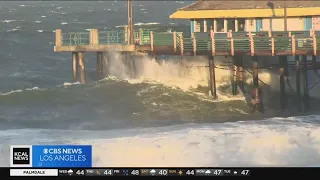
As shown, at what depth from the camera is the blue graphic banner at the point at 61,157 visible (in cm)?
1995

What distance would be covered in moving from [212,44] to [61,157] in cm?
2189

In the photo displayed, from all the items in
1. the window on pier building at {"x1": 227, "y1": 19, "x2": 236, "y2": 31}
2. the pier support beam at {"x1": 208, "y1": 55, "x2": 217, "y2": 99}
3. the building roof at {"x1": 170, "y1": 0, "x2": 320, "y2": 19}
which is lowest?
the pier support beam at {"x1": 208, "y1": 55, "x2": 217, "y2": 99}

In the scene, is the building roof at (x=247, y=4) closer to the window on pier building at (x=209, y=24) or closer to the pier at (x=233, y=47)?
the window on pier building at (x=209, y=24)

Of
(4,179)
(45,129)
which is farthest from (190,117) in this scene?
(4,179)

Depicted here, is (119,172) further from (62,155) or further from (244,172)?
(244,172)

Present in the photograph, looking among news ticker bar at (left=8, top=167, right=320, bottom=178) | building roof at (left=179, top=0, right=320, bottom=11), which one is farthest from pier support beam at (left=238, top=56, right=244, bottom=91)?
news ticker bar at (left=8, top=167, right=320, bottom=178)

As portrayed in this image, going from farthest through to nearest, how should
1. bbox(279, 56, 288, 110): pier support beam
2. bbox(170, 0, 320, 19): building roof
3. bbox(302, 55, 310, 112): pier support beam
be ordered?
bbox(170, 0, 320, 19): building roof → bbox(302, 55, 310, 112): pier support beam → bbox(279, 56, 288, 110): pier support beam

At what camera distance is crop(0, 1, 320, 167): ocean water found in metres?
27.2

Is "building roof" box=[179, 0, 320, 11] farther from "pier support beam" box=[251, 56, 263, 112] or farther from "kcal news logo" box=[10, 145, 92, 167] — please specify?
"kcal news logo" box=[10, 145, 92, 167]

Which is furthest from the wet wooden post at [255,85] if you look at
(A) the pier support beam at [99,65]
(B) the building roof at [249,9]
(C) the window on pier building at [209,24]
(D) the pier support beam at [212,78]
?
(A) the pier support beam at [99,65]

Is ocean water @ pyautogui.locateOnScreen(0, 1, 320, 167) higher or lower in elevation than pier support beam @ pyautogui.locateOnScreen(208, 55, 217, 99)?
lower

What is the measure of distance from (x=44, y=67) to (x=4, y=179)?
4316 cm

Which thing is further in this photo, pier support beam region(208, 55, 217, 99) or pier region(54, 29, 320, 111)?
pier support beam region(208, 55, 217, 99)

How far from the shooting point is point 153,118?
131 ft
